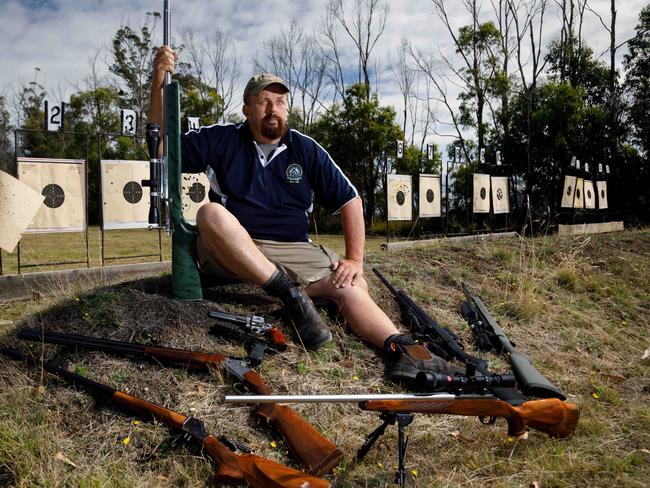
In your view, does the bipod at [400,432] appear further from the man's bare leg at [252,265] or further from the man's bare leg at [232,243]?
the man's bare leg at [232,243]

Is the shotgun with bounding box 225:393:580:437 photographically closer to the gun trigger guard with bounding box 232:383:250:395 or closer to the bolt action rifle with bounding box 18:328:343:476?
the bolt action rifle with bounding box 18:328:343:476

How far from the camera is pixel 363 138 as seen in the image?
2127 centimetres

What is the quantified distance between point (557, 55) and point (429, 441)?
22.8m

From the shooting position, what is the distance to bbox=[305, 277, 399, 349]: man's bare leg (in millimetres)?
3564

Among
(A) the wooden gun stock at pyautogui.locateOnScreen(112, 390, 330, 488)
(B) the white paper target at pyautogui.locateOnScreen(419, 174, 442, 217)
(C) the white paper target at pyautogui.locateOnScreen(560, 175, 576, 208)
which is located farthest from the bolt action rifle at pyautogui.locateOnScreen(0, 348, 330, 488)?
(C) the white paper target at pyautogui.locateOnScreen(560, 175, 576, 208)

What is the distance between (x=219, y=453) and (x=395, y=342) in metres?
1.48

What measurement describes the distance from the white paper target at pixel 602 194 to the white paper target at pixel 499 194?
391 cm

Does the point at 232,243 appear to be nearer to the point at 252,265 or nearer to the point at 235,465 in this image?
the point at 252,265

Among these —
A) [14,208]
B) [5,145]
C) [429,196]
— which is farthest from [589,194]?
[5,145]

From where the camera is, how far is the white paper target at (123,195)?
940 centimetres

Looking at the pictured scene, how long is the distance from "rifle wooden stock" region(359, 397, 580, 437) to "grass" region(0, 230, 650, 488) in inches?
6.9

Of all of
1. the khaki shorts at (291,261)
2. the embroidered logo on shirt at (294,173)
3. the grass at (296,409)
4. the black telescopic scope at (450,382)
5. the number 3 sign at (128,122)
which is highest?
the number 3 sign at (128,122)

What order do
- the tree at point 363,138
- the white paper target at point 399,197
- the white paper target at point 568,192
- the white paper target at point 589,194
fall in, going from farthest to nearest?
the tree at point 363,138, the white paper target at point 589,194, the white paper target at point 568,192, the white paper target at point 399,197

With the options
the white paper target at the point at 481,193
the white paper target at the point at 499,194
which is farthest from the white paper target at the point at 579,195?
the white paper target at the point at 481,193
